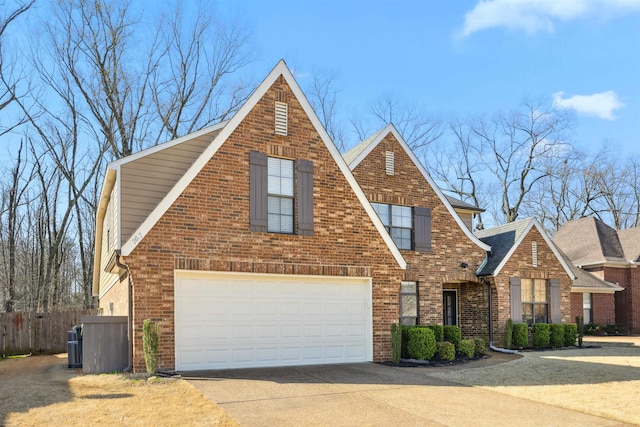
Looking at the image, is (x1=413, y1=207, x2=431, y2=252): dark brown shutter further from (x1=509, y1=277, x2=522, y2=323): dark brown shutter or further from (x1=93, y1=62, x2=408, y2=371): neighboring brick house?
(x1=93, y1=62, x2=408, y2=371): neighboring brick house

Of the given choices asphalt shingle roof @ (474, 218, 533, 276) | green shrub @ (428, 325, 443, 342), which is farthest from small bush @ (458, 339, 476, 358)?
asphalt shingle roof @ (474, 218, 533, 276)

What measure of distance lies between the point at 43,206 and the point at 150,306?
73.9ft

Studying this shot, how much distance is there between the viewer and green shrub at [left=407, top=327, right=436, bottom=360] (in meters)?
15.3

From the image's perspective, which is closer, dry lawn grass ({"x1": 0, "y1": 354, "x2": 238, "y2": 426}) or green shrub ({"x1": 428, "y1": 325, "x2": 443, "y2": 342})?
dry lawn grass ({"x1": 0, "y1": 354, "x2": 238, "y2": 426})

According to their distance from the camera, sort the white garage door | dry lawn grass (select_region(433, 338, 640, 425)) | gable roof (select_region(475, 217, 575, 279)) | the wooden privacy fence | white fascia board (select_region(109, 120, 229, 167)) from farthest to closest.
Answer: gable roof (select_region(475, 217, 575, 279)) → the wooden privacy fence → white fascia board (select_region(109, 120, 229, 167)) → the white garage door → dry lawn grass (select_region(433, 338, 640, 425))

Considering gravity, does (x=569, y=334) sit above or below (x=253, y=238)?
below

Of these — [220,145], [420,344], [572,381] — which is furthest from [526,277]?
[220,145]

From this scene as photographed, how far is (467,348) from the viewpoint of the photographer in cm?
1672

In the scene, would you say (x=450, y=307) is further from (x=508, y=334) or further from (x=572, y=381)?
(x=572, y=381)

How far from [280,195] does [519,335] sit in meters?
10.9

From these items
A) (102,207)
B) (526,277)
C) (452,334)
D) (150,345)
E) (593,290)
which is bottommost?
(452,334)

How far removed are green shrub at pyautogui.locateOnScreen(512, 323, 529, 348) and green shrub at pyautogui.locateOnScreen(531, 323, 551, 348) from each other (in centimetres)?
58

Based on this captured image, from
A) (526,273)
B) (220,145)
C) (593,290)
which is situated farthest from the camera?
(593,290)

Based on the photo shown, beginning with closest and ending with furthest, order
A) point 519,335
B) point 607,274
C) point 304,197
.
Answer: point 304,197 < point 519,335 < point 607,274
